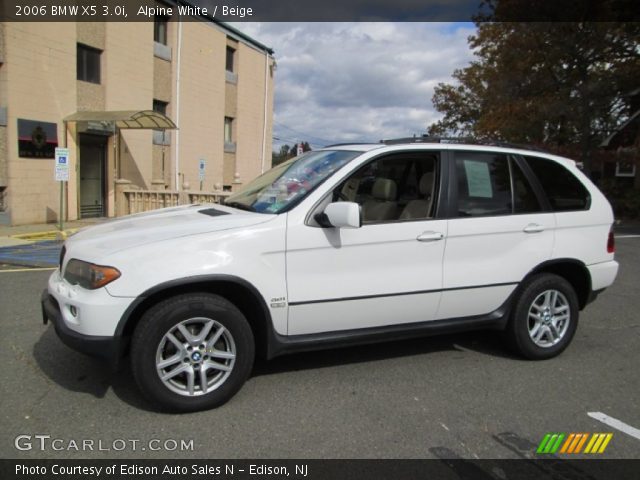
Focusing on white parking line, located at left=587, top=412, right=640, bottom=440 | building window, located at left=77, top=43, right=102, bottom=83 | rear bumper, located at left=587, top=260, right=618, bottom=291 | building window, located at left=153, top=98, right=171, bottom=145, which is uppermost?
building window, located at left=77, top=43, right=102, bottom=83

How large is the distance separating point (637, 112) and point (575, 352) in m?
23.5

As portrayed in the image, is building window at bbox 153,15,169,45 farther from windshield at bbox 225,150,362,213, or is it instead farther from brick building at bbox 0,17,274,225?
windshield at bbox 225,150,362,213

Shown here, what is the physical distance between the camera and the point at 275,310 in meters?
3.62

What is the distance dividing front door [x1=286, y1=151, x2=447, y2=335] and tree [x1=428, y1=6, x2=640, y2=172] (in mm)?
18121

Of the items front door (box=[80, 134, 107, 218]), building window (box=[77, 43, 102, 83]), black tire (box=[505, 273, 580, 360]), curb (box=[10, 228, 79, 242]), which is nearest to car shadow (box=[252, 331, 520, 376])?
black tire (box=[505, 273, 580, 360])

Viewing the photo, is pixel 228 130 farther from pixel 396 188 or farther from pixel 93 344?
pixel 93 344

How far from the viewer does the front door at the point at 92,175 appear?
1694 cm

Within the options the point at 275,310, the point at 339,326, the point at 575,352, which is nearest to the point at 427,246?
the point at 339,326

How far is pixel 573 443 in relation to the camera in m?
3.27

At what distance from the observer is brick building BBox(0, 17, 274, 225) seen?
14.3 metres

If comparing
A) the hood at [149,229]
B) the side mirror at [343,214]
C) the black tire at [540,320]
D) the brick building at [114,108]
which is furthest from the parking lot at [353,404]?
the brick building at [114,108]

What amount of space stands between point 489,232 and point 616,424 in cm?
159

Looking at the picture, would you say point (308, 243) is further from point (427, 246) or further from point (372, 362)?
point (372, 362)

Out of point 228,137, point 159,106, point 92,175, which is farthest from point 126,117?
point 228,137
